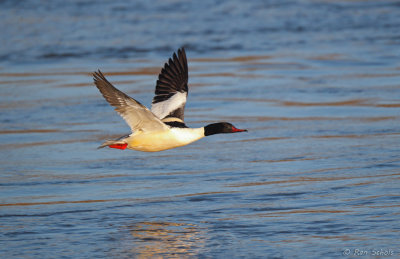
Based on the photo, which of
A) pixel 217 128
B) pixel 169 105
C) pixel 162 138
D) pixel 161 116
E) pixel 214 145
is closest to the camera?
pixel 162 138

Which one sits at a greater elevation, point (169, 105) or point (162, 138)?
point (169, 105)

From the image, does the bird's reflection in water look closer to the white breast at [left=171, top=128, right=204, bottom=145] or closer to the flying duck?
the flying duck

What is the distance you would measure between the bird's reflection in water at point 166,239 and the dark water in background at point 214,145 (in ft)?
0.06

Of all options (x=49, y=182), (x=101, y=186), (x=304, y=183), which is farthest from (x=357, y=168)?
(x=49, y=182)

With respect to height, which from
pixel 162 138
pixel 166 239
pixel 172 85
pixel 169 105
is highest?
pixel 172 85

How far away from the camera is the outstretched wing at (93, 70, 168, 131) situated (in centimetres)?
746

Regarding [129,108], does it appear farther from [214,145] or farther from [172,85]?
[214,145]

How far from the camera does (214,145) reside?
10.1m

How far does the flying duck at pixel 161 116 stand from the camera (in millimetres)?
7605

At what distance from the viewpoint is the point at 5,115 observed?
1175 centimetres

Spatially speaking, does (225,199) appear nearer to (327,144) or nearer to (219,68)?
(327,144)

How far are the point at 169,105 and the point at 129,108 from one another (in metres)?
1.45

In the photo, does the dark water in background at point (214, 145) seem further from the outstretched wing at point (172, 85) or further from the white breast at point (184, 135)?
the outstretched wing at point (172, 85)

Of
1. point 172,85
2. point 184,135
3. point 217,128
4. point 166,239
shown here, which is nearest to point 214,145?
point 172,85
